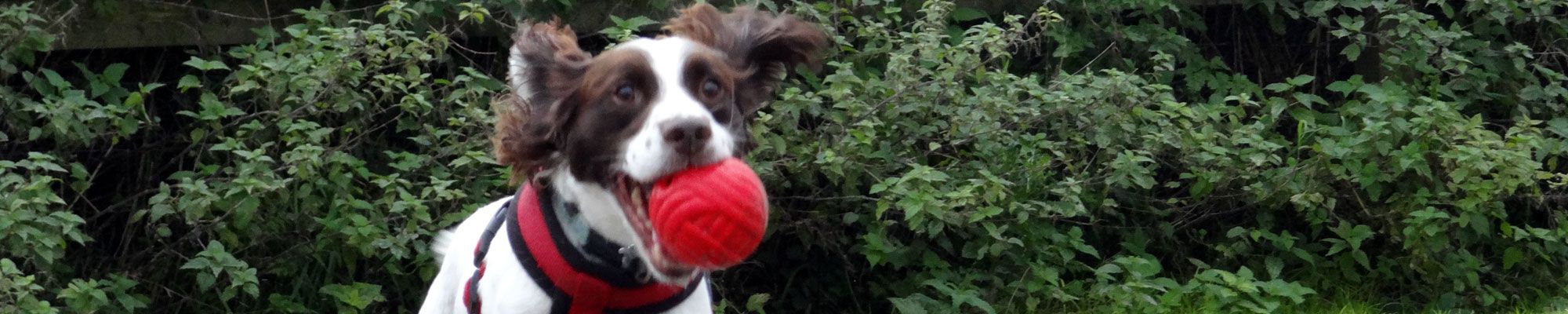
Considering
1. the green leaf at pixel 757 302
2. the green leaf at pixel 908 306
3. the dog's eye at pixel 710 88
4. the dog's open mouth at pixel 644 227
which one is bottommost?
the green leaf at pixel 757 302

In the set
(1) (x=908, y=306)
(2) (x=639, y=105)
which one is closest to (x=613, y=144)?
(2) (x=639, y=105)

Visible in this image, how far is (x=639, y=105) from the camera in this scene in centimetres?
272

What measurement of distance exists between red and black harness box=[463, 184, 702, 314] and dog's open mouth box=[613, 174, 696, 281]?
8 centimetres

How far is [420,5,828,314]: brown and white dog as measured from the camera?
8.87ft

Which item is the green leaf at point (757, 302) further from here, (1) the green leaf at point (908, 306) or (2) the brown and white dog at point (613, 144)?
(2) the brown and white dog at point (613, 144)

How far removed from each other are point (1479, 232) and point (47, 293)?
401 centimetres

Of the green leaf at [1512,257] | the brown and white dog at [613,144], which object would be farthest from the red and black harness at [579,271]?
the green leaf at [1512,257]

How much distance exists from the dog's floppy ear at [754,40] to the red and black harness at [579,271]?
0.34m

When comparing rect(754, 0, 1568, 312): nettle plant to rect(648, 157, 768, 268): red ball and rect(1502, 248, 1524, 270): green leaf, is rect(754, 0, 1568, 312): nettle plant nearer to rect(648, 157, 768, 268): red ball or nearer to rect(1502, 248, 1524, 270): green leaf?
rect(1502, 248, 1524, 270): green leaf

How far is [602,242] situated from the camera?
2877mm

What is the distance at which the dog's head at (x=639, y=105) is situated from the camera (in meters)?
2.66

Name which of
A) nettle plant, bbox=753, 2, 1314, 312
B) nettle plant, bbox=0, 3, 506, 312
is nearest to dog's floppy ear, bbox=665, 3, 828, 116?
nettle plant, bbox=753, 2, 1314, 312

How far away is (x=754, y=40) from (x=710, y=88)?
0.28 meters

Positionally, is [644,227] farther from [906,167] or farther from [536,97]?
[906,167]
